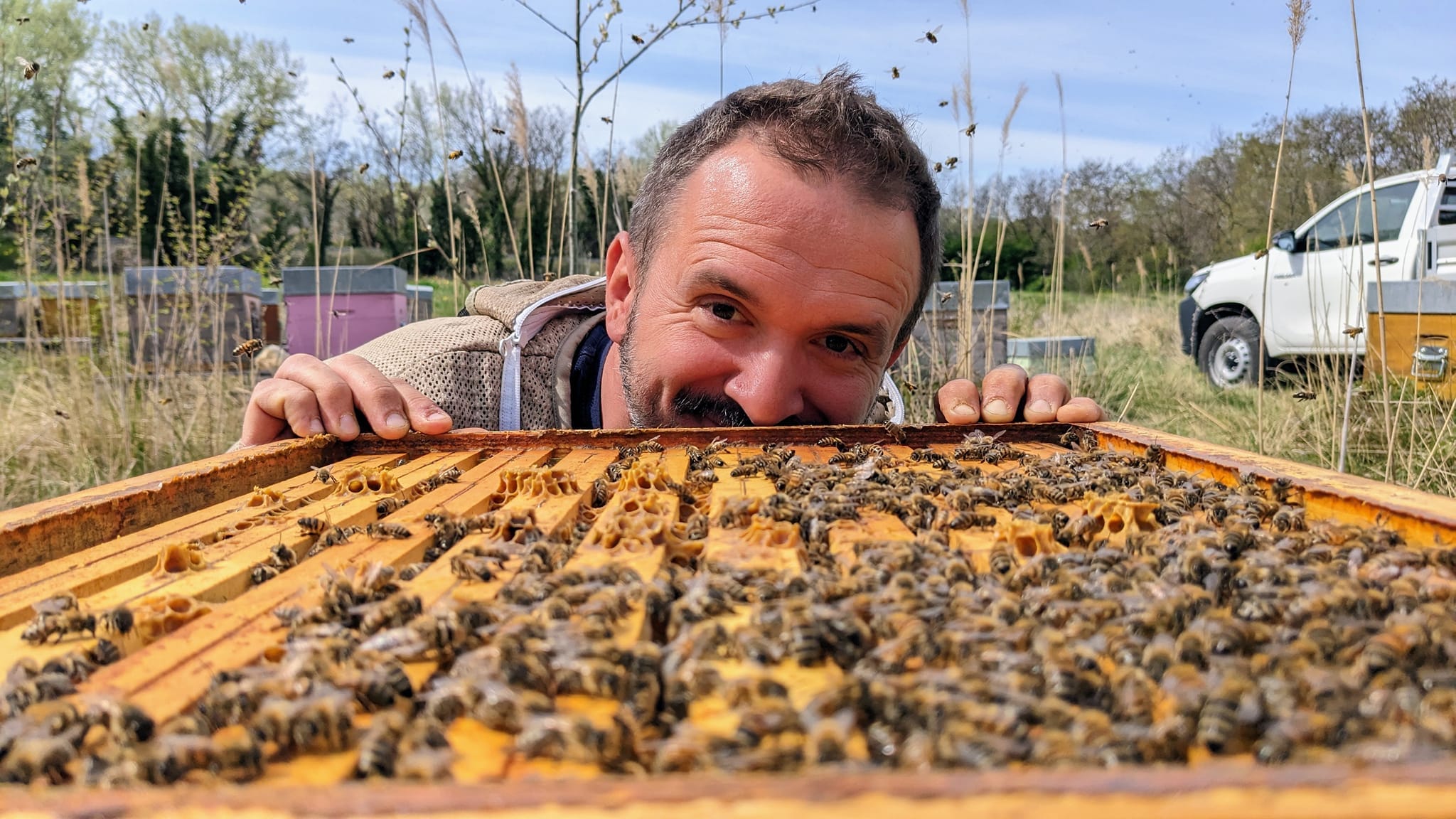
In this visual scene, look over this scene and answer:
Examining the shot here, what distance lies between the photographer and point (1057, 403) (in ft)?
11.1

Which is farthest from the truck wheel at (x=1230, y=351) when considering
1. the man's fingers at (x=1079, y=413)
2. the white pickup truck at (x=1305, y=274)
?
the man's fingers at (x=1079, y=413)

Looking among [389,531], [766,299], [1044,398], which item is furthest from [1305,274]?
[389,531]

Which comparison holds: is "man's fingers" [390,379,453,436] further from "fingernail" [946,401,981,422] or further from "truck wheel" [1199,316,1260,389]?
"truck wheel" [1199,316,1260,389]

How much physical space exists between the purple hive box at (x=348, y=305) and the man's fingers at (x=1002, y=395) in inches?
304

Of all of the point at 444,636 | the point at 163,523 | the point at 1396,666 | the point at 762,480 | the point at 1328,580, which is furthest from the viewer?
the point at 762,480

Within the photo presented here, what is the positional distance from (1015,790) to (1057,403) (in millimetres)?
2935

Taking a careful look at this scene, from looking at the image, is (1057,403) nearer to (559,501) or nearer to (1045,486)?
(1045,486)

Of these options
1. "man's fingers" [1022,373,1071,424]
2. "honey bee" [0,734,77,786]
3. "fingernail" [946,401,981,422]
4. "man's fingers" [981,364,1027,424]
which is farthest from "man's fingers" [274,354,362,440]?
"man's fingers" [1022,373,1071,424]

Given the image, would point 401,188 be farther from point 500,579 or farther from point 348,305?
point 500,579

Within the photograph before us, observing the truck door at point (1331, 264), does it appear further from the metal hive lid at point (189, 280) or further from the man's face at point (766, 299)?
the metal hive lid at point (189, 280)

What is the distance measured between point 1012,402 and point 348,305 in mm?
8595

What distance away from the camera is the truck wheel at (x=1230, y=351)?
432 inches

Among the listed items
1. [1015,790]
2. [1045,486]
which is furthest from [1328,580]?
[1015,790]

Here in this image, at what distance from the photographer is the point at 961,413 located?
324 cm
